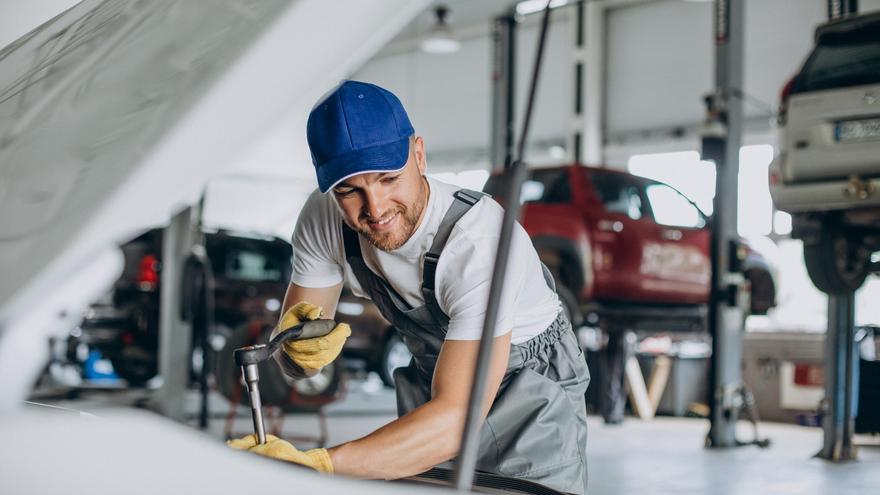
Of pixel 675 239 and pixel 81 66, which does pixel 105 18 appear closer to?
pixel 81 66

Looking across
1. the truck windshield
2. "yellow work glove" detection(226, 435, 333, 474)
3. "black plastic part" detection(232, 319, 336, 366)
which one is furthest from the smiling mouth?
the truck windshield

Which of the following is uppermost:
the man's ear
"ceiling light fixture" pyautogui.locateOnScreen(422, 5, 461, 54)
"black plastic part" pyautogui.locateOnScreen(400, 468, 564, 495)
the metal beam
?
"ceiling light fixture" pyautogui.locateOnScreen(422, 5, 461, 54)

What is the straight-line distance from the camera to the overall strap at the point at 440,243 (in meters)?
1.79

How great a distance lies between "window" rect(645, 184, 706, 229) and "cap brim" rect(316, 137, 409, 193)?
6.38m

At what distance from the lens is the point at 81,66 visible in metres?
0.94

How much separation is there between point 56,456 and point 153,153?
0.23 metres

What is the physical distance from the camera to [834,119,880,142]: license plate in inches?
178

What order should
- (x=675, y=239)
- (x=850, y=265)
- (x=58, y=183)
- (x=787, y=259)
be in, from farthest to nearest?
(x=787, y=259)
(x=675, y=239)
(x=850, y=265)
(x=58, y=183)

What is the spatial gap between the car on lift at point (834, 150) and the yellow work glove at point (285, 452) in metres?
3.88

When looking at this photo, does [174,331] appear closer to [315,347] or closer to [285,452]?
[315,347]

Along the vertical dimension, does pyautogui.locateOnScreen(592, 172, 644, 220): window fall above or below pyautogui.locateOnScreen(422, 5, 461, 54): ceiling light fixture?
below

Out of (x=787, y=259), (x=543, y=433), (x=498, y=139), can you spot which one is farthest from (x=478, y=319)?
(x=787, y=259)

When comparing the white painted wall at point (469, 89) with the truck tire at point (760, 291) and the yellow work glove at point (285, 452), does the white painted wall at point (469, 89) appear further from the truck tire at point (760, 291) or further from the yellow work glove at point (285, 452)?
the yellow work glove at point (285, 452)

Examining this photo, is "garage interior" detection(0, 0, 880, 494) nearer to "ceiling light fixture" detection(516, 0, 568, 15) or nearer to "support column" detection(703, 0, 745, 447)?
"support column" detection(703, 0, 745, 447)
